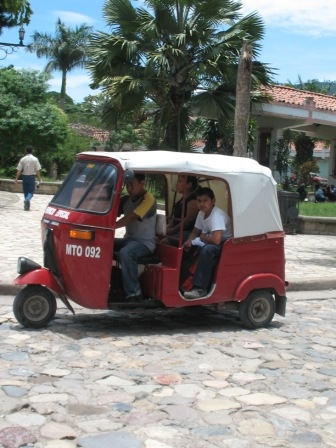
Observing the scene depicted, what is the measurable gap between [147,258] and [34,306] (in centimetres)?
121

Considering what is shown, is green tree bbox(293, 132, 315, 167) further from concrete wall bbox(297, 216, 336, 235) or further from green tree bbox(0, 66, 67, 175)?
concrete wall bbox(297, 216, 336, 235)

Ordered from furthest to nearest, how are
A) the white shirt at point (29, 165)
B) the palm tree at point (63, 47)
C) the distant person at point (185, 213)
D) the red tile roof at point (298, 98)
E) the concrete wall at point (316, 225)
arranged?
the palm tree at point (63, 47) → the red tile roof at point (298, 98) → the white shirt at point (29, 165) → the concrete wall at point (316, 225) → the distant person at point (185, 213)

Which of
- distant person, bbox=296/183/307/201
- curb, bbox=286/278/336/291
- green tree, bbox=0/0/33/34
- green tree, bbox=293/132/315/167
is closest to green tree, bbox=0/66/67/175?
green tree, bbox=0/0/33/34

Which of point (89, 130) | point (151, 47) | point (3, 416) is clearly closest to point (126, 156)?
point (3, 416)

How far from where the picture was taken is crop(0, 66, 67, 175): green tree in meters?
29.6

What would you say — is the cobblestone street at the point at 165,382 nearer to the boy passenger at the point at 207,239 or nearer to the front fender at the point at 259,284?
the front fender at the point at 259,284

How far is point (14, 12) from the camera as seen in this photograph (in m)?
18.6

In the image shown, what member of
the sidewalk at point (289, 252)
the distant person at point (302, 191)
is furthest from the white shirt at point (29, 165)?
the distant person at point (302, 191)

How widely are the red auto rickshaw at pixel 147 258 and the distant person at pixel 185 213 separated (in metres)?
0.21

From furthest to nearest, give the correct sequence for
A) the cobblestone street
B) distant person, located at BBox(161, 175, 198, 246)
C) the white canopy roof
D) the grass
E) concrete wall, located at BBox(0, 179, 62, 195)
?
concrete wall, located at BBox(0, 179, 62, 195), the grass, distant person, located at BBox(161, 175, 198, 246), the white canopy roof, the cobblestone street

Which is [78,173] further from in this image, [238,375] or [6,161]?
[6,161]

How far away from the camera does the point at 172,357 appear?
629 centimetres

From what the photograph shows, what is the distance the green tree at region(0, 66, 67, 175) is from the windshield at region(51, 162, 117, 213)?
903 inches

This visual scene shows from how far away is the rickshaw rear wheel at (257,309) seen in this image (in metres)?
7.53
